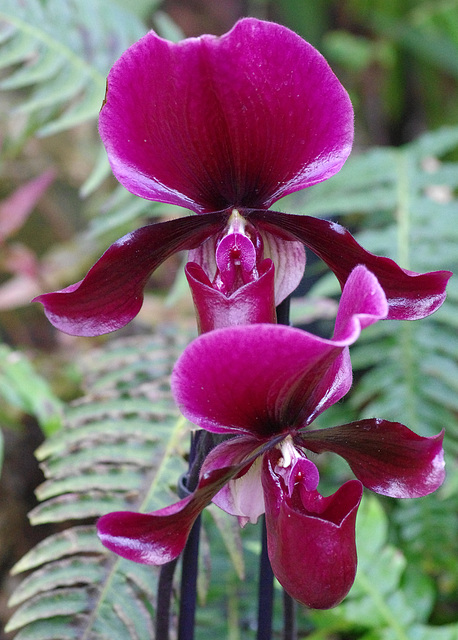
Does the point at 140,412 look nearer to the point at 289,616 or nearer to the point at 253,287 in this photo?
the point at 289,616

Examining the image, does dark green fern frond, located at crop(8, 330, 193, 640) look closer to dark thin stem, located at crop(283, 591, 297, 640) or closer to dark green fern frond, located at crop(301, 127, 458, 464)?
dark thin stem, located at crop(283, 591, 297, 640)

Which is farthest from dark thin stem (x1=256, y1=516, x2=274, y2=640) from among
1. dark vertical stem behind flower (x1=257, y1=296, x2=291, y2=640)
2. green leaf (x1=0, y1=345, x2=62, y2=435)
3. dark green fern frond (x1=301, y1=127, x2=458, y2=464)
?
dark green fern frond (x1=301, y1=127, x2=458, y2=464)

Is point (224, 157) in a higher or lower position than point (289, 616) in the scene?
higher

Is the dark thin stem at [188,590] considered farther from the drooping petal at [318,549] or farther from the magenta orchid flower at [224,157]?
the magenta orchid flower at [224,157]

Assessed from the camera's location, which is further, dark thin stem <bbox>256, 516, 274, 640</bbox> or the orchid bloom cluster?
dark thin stem <bbox>256, 516, 274, 640</bbox>

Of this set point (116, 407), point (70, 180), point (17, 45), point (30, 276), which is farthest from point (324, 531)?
point (70, 180)

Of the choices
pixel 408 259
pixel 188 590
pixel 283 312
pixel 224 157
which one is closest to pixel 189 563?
pixel 188 590

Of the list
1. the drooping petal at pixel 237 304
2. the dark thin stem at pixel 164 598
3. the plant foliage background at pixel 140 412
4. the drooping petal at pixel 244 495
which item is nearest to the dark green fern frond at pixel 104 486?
the plant foliage background at pixel 140 412

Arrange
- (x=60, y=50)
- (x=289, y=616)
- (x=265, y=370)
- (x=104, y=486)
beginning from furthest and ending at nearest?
(x=60, y=50) → (x=104, y=486) → (x=289, y=616) → (x=265, y=370)
